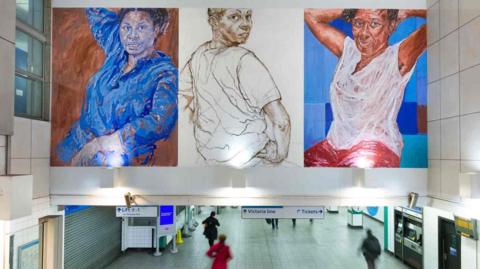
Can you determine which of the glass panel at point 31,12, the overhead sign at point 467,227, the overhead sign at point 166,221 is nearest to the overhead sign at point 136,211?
the overhead sign at point 166,221

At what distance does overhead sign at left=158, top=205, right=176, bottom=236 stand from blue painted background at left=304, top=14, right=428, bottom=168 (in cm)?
630

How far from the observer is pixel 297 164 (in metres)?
7.21

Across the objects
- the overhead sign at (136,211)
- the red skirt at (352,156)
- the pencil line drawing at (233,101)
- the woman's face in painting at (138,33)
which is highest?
the woman's face in painting at (138,33)

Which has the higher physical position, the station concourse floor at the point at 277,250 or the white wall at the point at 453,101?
the white wall at the point at 453,101

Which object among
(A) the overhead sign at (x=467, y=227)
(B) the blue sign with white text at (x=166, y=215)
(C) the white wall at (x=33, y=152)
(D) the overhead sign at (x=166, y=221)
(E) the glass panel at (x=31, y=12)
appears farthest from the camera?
(B) the blue sign with white text at (x=166, y=215)

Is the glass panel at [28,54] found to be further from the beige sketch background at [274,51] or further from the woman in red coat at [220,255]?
the woman in red coat at [220,255]

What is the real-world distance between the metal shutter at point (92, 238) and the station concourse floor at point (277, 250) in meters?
0.50

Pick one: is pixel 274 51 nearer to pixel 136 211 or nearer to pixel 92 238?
pixel 136 211

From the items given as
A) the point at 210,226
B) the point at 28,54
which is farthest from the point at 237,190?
the point at 28,54

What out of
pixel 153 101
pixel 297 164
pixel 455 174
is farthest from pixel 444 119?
pixel 153 101

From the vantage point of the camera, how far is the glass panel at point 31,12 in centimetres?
654

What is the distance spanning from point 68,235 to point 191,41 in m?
5.65

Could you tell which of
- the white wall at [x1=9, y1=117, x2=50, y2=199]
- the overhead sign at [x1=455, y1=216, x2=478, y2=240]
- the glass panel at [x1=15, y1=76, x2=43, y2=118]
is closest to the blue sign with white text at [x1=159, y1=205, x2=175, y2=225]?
the white wall at [x1=9, y1=117, x2=50, y2=199]

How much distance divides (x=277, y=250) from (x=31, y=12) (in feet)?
32.5
